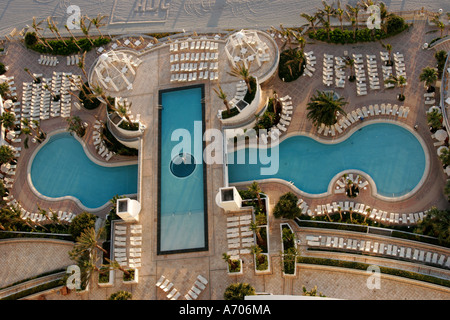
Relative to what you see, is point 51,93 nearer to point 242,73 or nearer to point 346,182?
point 242,73

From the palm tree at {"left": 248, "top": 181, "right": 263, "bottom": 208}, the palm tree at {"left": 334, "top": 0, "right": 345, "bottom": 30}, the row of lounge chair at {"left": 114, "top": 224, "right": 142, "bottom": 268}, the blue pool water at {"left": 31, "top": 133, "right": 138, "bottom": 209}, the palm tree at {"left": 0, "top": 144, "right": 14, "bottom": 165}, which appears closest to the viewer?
the palm tree at {"left": 248, "top": 181, "right": 263, "bottom": 208}

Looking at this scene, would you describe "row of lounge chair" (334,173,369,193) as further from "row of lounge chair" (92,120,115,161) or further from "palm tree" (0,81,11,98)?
"palm tree" (0,81,11,98)

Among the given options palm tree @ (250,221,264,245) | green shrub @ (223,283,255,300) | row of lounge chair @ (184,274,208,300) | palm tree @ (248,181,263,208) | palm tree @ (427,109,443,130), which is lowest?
green shrub @ (223,283,255,300)

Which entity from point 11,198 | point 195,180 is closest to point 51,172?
point 11,198

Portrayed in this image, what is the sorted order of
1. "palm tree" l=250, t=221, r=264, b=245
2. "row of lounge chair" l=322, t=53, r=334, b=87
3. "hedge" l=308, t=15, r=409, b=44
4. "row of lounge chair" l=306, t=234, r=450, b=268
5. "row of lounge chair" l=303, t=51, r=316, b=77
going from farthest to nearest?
1. "hedge" l=308, t=15, r=409, b=44
2. "row of lounge chair" l=303, t=51, r=316, b=77
3. "row of lounge chair" l=322, t=53, r=334, b=87
4. "row of lounge chair" l=306, t=234, r=450, b=268
5. "palm tree" l=250, t=221, r=264, b=245

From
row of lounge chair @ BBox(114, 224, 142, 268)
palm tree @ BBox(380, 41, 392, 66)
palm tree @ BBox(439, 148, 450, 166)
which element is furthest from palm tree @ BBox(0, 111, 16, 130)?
palm tree @ BBox(439, 148, 450, 166)

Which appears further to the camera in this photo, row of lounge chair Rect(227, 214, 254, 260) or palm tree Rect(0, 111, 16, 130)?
palm tree Rect(0, 111, 16, 130)

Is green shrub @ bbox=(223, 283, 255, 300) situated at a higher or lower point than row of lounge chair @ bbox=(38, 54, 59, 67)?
lower
